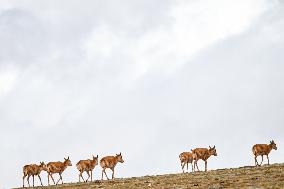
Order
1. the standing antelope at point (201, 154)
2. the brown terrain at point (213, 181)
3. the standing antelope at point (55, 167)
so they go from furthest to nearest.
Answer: the standing antelope at point (201, 154) < the standing antelope at point (55, 167) < the brown terrain at point (213, 181)

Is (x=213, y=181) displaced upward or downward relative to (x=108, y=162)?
downward

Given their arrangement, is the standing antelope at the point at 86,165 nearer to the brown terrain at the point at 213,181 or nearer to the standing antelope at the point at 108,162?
the standing antelope at the point at 108,162

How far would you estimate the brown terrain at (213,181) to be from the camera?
36.8 m

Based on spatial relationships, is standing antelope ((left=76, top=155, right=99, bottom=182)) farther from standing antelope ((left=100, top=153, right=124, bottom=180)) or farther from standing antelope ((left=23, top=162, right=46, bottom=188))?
standing antelope ((left=23, top=162, right=46, bottom=188))

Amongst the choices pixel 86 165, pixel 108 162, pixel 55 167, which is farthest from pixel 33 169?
pixel 108 162

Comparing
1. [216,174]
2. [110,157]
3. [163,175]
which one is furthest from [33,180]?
[216,174]

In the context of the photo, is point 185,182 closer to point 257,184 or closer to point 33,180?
point 257,184

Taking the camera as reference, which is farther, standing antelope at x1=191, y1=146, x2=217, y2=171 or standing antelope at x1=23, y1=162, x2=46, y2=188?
standing antelope at x1=191, y1=146, x2=217, y2=171

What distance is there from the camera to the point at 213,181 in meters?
39.6

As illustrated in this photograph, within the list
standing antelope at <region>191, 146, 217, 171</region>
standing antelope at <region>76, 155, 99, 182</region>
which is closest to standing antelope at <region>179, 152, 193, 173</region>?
standing antelope at <region>191, 146, 217, 171</region>

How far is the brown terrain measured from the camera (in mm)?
36844

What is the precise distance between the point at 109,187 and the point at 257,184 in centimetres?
1084

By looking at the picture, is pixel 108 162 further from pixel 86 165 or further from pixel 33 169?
pixel 33 169

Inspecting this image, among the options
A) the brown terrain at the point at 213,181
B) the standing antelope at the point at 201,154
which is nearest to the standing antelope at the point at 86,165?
the brown terrain at the point at 213,181
